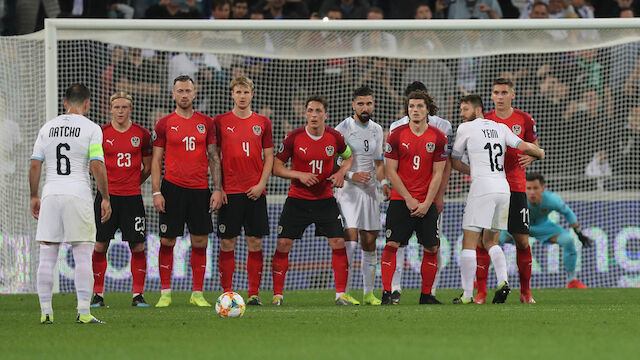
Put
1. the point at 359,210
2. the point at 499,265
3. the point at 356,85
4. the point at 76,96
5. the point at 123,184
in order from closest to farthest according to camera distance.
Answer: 1. the point at 76,96
2. the point at 499,265
3. the point at 123,184
4. the point at 359,210
5. the point at 356,85

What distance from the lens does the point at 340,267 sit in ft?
35.0

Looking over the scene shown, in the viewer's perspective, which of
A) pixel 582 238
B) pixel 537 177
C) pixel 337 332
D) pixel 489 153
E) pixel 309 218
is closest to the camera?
pixel 337 332

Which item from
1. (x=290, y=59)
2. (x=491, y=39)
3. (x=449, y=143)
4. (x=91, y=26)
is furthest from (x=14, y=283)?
(x=491, y=39)

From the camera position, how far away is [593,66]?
14281mm

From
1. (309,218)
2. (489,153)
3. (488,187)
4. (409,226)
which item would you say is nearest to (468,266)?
(409,226)

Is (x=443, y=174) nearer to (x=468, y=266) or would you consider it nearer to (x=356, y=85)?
(x=468, y=266)

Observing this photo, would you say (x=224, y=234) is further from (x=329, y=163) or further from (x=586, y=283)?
(x=586, y=283)

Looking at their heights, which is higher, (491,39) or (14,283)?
(491,39)

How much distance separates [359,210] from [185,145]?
197 centimetres

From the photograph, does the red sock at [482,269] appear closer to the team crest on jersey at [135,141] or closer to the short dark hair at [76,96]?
the team crest on jersey at [135,141]

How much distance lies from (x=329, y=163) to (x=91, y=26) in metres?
3.99

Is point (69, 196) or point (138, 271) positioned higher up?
point (69, 196)

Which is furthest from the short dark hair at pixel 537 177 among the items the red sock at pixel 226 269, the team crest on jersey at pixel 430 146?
the red sock at pixel 226 269

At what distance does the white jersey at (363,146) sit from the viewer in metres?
11.2
